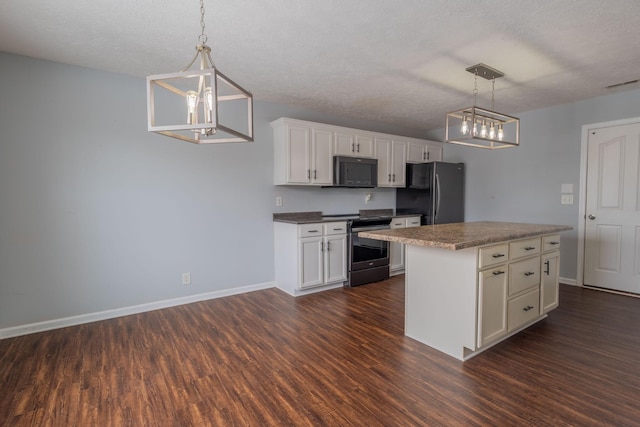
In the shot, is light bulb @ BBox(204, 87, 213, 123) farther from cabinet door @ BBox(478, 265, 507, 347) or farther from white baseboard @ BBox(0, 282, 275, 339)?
white baseboard @ BBox(0, 282, 275, 339)

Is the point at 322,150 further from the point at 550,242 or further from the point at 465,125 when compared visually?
the point at 550,242

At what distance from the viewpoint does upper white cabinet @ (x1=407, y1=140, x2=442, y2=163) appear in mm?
5090

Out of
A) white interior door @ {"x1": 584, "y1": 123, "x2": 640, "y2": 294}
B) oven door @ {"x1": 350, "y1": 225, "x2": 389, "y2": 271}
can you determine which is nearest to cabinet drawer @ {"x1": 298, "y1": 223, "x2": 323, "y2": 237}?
oven door @ {"x1": 350, "y1": 225, "x2": 389, "y2": 271}

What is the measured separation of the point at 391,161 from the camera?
4855mm

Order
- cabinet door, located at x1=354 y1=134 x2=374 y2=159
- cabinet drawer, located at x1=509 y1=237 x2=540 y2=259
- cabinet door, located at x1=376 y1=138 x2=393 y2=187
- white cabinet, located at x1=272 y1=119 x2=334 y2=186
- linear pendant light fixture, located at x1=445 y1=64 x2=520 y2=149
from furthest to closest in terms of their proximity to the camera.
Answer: cabinet door, located at x1=376 y1=138 x2=393 y2=187 < cabinet door, located at x1=354 y1=134 x2=374 y2=159 < white cabinet, located at x1=272 y1=119 x2=334 y2=186 < linear pendant light fixture, located at x1=445 y1=64 x2=520 y2=149 < cabinet drawer, located at x1=509 y1=237 x2=540 y2=259

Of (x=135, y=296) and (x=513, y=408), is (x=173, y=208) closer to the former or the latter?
(x=135, y=296)

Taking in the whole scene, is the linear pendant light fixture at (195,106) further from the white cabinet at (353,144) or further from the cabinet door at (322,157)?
the white cabinet at (353,144)

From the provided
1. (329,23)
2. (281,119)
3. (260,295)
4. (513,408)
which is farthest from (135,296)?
(513,408)

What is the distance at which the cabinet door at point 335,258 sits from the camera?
3.94m

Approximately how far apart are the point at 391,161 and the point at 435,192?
803 millimetres

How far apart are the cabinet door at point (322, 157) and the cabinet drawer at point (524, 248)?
231 cm

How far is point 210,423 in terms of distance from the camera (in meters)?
1.66

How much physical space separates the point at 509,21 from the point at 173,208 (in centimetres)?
333

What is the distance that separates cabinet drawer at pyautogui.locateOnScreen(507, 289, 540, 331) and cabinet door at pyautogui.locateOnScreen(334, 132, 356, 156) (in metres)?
2.64
